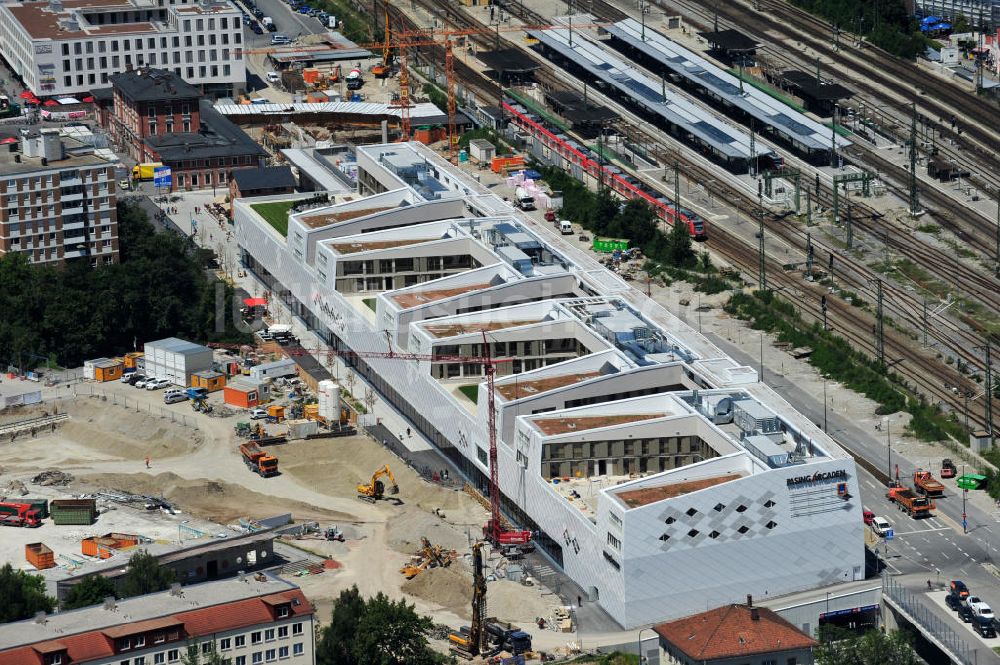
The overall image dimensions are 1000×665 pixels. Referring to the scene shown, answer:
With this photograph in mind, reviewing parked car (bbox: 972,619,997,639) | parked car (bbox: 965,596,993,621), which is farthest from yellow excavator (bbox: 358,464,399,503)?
parked car (bbox: 972,619,997,639)

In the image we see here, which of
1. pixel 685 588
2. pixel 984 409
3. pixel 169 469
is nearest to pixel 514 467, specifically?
pixel 685 588

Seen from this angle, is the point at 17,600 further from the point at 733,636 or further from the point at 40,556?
the point at 733,636

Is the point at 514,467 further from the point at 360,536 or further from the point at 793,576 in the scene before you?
the point at 793,576

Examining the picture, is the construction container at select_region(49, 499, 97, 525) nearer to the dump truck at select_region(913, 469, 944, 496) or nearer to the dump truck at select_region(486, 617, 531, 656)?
the dump truck at select_region(486, 617, 531, 656)

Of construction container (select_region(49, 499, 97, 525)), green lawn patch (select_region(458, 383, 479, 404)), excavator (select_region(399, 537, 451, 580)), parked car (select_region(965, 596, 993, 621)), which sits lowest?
construction container (select_region(49, 499, 97, 525))

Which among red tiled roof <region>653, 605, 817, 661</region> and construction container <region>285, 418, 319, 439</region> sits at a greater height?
red tiled roof <region>653, 605, 817, 661</region>

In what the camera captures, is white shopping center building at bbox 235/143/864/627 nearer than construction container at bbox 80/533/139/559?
Yes

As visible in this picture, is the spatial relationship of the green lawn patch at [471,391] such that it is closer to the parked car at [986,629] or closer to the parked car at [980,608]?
the parked car at [980,608]
